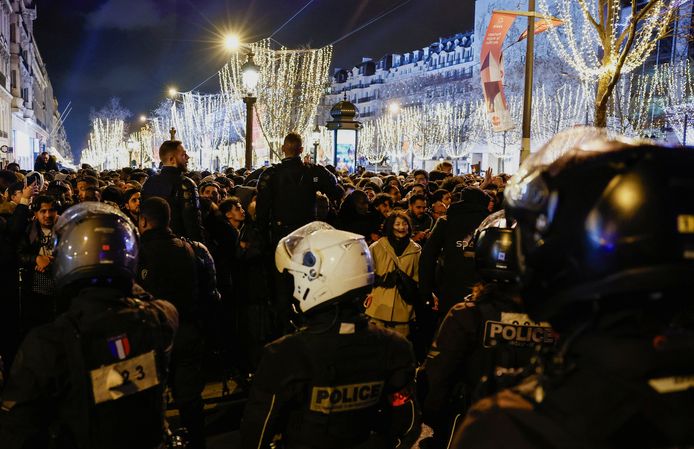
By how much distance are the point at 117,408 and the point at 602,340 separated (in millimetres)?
2010

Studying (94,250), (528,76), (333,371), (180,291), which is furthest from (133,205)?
(528,76)

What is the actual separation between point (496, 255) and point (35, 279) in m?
4.37

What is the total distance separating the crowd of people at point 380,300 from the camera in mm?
1394

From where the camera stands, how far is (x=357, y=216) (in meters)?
7.91

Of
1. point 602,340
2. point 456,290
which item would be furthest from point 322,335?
point 456,290

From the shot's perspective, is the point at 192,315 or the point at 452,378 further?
the point at 192,315

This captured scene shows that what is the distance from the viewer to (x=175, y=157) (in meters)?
6.39

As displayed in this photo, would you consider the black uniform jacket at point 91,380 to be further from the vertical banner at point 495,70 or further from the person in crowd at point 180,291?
the vertical banner at point 495,70

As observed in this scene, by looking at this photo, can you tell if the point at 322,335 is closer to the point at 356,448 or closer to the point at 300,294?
the point at 300,294

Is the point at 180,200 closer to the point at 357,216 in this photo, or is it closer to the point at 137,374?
the point at 357,216

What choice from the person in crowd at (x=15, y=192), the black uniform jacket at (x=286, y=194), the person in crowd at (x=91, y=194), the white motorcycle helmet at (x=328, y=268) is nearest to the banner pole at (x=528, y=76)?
the black uniform jacket at (x=286, y=194)

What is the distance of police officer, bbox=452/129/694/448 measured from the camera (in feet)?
4.40

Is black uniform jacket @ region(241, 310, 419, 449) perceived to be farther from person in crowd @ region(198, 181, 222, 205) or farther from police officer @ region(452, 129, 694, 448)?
person in crowd @ region(198, 181, 222, 205)

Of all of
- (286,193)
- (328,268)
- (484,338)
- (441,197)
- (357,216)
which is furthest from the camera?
(441,197)
